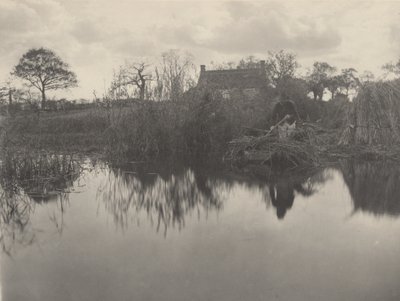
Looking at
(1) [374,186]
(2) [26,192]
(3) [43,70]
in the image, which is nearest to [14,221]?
(2) [26,192]

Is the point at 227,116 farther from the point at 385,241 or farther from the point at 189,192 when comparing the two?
the point at 385,241

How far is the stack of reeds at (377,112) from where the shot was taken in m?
17.0

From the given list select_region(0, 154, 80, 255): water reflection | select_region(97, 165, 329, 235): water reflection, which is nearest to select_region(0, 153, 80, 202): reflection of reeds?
select_region(0, 154, 80, 255): water reflection

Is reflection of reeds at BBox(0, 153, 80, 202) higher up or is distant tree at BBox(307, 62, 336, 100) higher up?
distant tree at BBox(307, 62, 336, 100)

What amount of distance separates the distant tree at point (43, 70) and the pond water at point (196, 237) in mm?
36041

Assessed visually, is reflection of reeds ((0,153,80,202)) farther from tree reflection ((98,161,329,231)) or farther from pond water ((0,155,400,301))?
tree reflection ((98,161,329,231))

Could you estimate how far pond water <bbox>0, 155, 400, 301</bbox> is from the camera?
454cm

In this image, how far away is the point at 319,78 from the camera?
56844 mm

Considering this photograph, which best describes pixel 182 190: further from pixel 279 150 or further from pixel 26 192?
pixel 279 150

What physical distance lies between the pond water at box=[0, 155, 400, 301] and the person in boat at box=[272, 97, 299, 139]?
3.83 m

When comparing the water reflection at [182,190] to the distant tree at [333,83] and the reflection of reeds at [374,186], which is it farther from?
the distant tree at [333,83]

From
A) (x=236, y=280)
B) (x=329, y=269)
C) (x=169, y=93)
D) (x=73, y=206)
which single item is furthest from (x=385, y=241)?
(x=169, y=93)

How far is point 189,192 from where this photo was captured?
999 centimetres

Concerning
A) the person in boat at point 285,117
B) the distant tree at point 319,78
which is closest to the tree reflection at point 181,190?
the person in boat at point 285,117
